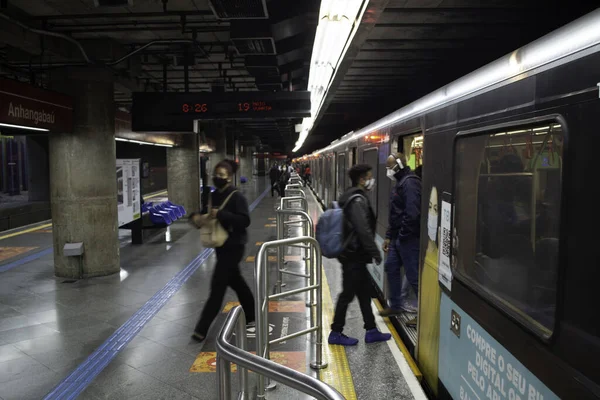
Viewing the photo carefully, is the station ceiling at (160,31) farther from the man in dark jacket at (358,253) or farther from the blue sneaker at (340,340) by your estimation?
the blue sneaker at (340,340)

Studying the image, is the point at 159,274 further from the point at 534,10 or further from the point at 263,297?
the point at 534,10

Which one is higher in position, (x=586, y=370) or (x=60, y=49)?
(x=60, y=49)

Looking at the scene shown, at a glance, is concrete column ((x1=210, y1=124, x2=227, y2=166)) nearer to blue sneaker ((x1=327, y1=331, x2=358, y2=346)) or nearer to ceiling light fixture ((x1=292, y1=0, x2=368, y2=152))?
ceiling light fixture ((x1=292, y1=0, x2=368, y2=152))

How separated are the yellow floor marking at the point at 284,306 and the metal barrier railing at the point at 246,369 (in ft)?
9.99

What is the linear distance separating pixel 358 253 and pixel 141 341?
7.71ft

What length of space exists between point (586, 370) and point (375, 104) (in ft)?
31.5

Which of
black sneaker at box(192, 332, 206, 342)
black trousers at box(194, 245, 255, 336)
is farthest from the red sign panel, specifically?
black sneaker at box(192, 332, 206, 342)

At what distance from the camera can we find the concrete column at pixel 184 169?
1423 cm

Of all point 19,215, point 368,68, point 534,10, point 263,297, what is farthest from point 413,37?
point 19,215

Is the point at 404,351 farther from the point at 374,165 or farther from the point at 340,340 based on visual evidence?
the point at 374,165

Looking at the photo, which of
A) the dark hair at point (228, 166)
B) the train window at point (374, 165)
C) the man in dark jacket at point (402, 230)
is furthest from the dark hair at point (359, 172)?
the train window at point (374, 165)

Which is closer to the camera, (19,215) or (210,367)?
(210,367)

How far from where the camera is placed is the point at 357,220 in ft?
13.7

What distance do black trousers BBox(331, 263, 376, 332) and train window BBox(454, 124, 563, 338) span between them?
1423 mm
